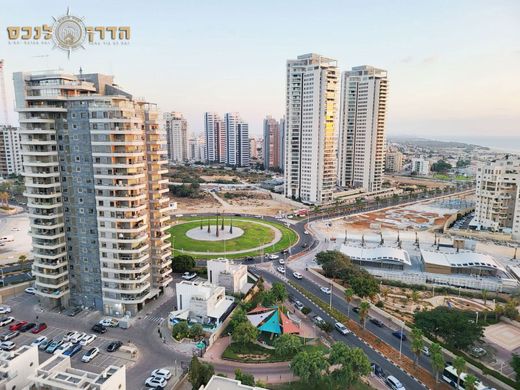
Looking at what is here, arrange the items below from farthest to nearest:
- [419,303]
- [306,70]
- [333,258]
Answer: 1. [306,70]
2. [333,258]
3. [419,303]

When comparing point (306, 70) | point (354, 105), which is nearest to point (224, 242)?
point (306, 70)

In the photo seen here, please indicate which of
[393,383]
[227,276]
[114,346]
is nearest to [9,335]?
[114,346]

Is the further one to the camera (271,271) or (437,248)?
(437,248)

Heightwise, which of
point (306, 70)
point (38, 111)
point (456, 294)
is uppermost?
point (306, 70)

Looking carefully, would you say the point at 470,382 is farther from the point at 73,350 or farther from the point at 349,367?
the point at 73,350

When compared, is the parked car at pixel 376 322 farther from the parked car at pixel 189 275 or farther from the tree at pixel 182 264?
the tree at pixel 182 264

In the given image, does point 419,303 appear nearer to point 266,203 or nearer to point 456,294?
point 456,294
